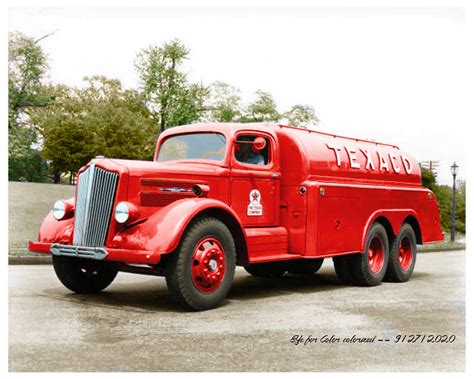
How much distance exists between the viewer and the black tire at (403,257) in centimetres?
1098

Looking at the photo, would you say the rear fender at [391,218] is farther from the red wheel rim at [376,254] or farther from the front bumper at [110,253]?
the front bumper at [110,253]

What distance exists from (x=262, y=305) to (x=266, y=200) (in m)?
1.68

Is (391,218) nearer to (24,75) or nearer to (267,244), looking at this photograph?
(267,244)

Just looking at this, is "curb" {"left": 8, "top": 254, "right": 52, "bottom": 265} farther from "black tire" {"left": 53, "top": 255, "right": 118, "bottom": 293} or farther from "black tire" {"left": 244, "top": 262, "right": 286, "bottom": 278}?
"black tire" {"left": 53, "top": 255, "right": 118, "bottom": 293}

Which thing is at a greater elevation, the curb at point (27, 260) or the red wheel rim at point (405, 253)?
the red wheel rim at point (405, 253)

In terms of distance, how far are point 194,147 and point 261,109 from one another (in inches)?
930

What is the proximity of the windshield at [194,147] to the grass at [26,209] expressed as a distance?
249 inches

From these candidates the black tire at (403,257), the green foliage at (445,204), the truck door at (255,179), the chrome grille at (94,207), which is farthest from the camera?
the green foliage at (445,204)

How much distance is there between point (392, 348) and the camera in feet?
18.3

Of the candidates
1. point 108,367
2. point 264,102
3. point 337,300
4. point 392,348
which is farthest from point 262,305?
point 264,102

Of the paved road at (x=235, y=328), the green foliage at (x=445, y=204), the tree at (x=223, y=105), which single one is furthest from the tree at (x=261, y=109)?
the paved road at (x=235, y=328)

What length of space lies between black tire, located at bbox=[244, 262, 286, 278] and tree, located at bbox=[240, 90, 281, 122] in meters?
Answer: 21.3

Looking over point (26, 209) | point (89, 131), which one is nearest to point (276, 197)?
point (26, 209)

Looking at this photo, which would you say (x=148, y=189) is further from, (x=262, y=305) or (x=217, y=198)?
(x=262, y=305)
